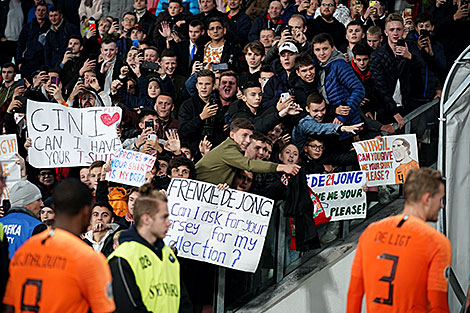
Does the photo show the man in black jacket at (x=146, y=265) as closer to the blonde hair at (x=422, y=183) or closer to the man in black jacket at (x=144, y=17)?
the blonde hair at (x=422, y=183)

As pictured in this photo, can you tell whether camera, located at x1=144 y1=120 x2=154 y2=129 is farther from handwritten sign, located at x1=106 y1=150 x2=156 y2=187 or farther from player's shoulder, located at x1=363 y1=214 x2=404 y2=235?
player's shoulder, located at x1=363 y1=214 x2=404 y2=235

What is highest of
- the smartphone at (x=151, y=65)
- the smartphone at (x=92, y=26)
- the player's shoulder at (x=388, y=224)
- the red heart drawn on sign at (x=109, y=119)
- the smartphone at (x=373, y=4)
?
the smartphone at (x=373, y=4)

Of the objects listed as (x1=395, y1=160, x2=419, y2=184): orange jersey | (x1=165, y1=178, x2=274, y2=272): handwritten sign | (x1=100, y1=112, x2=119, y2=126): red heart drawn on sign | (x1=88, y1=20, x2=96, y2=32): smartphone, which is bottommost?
(x1=165, y1=178, x2=274, y2=272): handwritten sign

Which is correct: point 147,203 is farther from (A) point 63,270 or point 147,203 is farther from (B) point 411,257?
(B) point 411,257

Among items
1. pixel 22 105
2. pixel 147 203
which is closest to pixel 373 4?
pixel 22 105

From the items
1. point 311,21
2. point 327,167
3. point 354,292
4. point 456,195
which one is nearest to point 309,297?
point 327,167

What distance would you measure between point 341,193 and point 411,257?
3982 millimetres

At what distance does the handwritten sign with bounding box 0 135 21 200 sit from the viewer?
13141 mm

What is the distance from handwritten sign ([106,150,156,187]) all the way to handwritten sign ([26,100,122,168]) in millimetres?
988

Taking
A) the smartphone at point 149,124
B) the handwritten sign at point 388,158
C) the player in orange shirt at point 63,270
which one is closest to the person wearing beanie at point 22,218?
the player in orange shirt at point 63,270

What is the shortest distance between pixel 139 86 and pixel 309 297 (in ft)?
17.8

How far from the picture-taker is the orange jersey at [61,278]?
6172 millimetres

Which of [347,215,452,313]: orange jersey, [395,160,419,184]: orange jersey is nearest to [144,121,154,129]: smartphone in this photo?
[395,160,419,184]: orange jersey

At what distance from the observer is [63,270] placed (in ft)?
20.4
